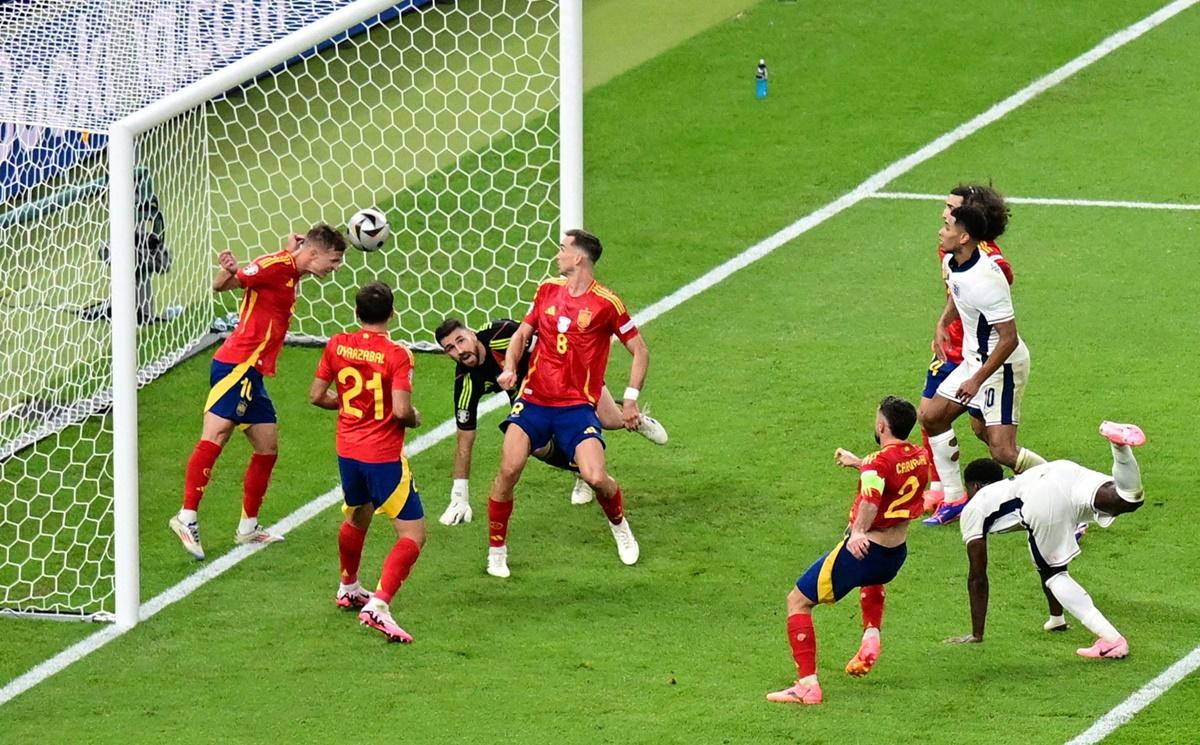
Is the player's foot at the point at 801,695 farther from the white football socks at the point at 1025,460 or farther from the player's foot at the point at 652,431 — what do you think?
the player's foot at the point at 652,431

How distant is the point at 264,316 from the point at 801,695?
3.49 m

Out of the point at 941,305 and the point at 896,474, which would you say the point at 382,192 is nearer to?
the point at 941,305

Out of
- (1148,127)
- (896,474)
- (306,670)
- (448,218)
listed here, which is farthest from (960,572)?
(1148,127)

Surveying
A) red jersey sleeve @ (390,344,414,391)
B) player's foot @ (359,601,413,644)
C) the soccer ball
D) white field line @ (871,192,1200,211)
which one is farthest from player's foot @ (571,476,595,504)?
white field line @ (871,192,1200,211)

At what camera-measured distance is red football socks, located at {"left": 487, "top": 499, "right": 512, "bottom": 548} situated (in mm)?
10508

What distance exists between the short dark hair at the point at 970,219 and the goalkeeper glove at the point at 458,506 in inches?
116

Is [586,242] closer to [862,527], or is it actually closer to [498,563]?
[498,563]

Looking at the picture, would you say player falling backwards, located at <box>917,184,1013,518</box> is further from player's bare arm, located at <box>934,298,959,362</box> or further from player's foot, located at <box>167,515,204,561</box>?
player's foot, located at <box>167,515,204,561</box>

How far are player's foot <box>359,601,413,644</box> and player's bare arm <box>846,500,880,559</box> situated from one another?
2268 mm

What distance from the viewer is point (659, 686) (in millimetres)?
9367

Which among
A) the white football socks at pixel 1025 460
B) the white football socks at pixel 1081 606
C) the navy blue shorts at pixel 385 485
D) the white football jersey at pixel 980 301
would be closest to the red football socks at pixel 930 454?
the white football socks at pixel 1025 460

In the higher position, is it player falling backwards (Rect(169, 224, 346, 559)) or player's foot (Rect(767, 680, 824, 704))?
player falling backwards (Rect(169, 224, 346, 559))

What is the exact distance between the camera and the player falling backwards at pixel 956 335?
10.3 meters

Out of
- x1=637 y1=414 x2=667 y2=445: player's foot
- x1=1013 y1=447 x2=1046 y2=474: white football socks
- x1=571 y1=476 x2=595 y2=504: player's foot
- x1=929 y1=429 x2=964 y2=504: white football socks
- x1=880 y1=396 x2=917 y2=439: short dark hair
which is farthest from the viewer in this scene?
x1=571 y1=476 x2=595 y2=504: player's foot
